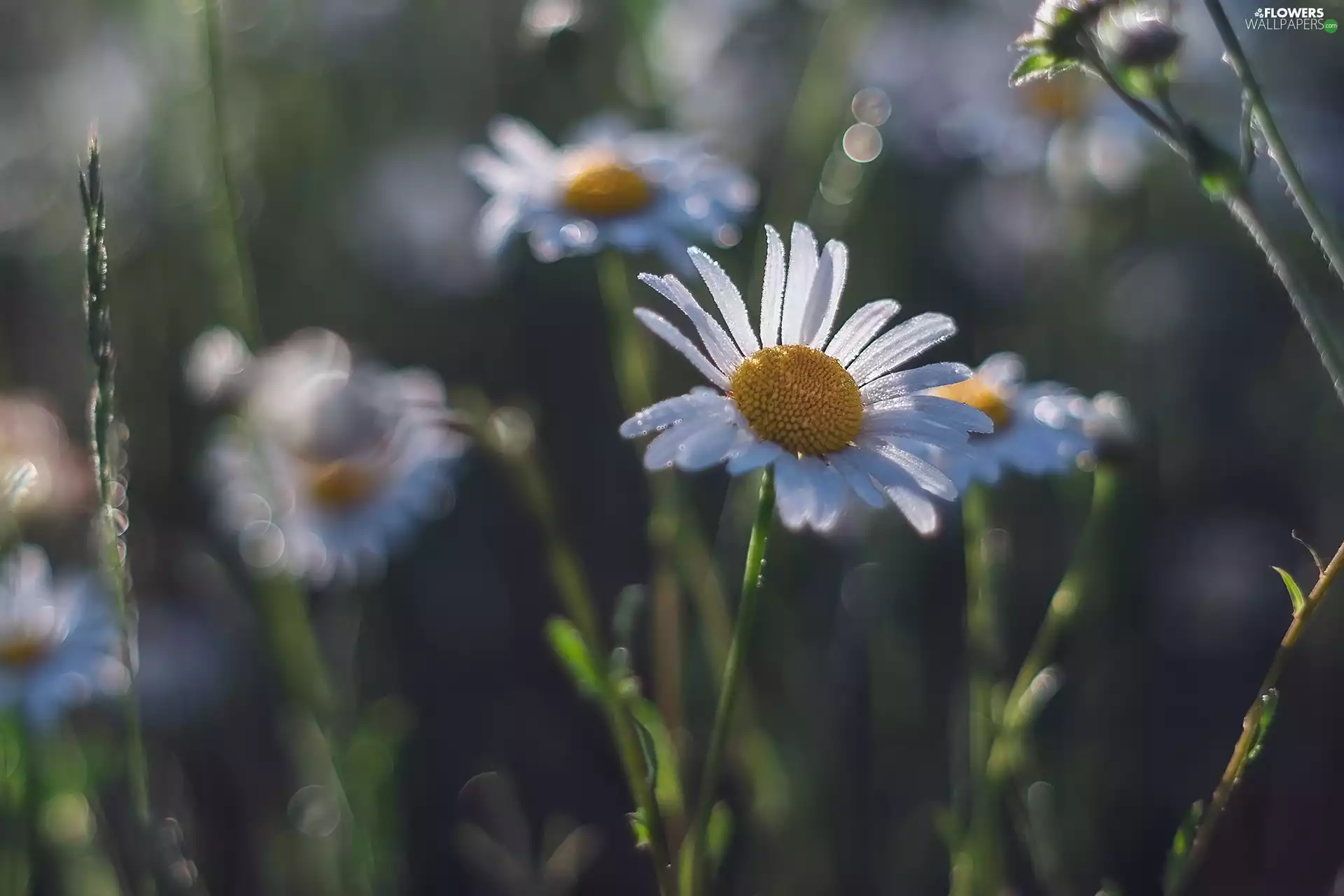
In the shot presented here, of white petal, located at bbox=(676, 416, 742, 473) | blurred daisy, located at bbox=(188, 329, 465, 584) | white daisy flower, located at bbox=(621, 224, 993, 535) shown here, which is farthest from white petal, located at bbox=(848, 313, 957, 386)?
blurred daisy, located at bbox=(188, 329, 465, 584)

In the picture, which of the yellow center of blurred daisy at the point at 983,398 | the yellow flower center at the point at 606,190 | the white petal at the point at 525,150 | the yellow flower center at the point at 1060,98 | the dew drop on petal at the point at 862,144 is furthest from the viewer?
the yellow flower center at the point at 1060,98

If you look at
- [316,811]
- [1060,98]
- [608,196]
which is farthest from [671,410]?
[1060,98]

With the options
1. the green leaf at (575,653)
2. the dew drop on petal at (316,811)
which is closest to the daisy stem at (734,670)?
the green leaf at (575,653)

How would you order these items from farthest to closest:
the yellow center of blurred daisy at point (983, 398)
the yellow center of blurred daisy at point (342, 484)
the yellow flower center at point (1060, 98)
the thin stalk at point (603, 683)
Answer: the yellow flower center at point (1060, 98) < the yellow center of blurred daisy at point (342, 484) < the yellow center of blurred daisy at point (983, 398) < the thin stalk at point (603, 683)

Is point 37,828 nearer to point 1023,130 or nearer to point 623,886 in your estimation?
point 623,886

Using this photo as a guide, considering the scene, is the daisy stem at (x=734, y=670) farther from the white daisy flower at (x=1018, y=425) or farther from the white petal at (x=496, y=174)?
the white petal at (x=496, y=174)

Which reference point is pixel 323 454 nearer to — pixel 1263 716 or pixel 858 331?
pixel 858 331

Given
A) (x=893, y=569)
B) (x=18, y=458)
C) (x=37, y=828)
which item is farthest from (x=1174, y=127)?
(x=18, y=458)
